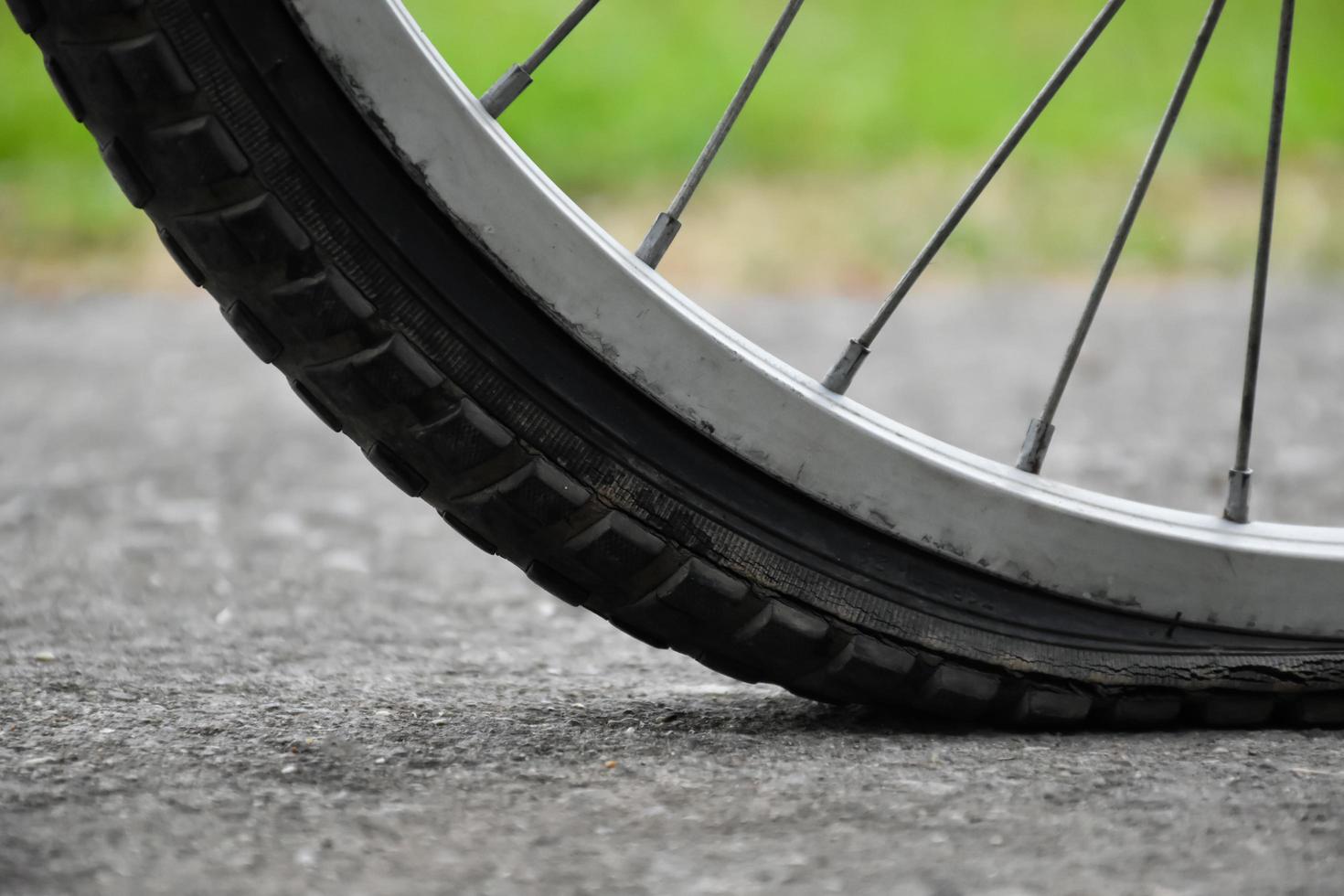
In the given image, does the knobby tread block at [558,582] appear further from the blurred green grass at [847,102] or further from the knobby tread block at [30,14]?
the blurred green grass at [847,102]

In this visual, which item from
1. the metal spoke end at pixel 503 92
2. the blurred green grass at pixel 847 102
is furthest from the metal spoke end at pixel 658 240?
the blurred green grass at pixel 847 102

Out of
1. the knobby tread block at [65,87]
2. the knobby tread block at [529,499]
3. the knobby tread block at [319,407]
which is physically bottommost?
the knobby tread block at [319,407]

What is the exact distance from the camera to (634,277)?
86 cm

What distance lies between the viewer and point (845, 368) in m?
0.90

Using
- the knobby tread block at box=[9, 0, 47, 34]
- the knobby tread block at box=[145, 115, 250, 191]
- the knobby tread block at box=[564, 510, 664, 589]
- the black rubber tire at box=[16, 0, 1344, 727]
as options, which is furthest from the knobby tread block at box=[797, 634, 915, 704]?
the knobby tread block at box=[9, 0, 47, 34]

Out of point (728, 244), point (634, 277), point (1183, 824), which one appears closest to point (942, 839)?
point (1183, 824)

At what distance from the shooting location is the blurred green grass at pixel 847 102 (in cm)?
430

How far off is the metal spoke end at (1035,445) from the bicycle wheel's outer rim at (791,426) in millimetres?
13

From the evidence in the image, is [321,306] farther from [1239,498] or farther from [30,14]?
[1239,498]

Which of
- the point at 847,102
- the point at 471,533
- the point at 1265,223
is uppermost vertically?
the point at 847,102

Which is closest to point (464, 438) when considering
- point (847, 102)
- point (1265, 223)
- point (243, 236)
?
point (243, 236)

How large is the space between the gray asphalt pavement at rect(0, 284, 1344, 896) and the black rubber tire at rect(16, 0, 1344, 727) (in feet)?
0.15

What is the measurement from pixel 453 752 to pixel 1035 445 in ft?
1.40

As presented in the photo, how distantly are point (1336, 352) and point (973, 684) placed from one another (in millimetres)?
2159
